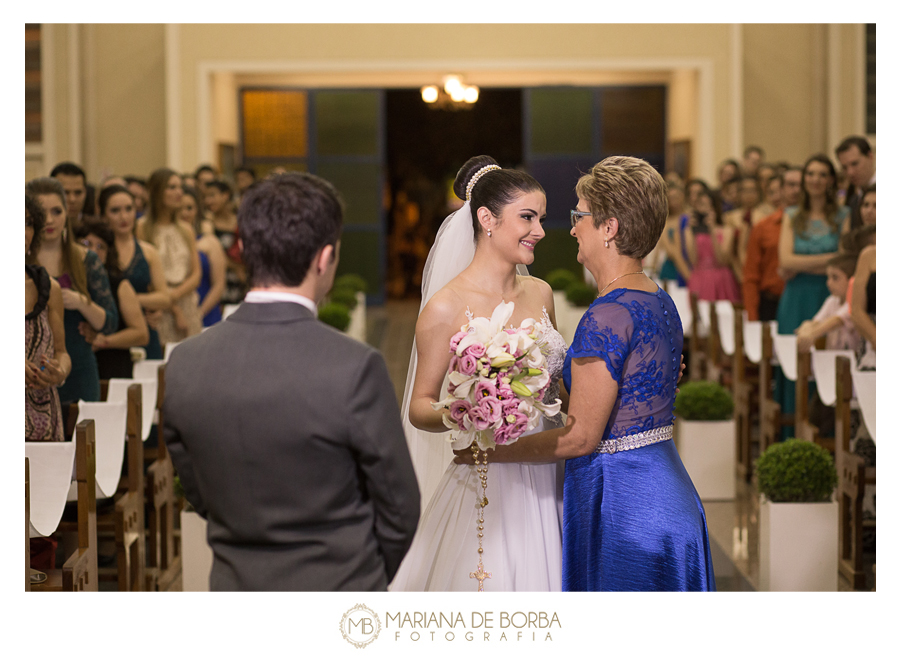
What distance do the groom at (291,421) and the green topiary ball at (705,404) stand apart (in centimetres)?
427

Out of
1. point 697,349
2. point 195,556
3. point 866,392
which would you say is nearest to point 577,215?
point 866,392

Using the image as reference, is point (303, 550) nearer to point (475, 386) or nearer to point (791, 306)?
point (475, 386)

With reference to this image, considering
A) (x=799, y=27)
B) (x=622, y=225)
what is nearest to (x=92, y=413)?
(x=622, y=225)

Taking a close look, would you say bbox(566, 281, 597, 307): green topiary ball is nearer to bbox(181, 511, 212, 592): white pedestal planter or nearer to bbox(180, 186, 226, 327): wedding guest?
bbox(180, 186, 226, 327): wedding guest

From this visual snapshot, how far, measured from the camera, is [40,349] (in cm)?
402

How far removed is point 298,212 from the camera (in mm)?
1853

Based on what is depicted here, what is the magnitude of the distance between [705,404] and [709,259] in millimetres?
3289

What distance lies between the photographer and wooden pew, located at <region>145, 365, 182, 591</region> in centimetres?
461

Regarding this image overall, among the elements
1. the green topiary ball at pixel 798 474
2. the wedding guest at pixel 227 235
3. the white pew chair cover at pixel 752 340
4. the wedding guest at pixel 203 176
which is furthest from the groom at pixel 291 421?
the wedding guest at pixel 203 176

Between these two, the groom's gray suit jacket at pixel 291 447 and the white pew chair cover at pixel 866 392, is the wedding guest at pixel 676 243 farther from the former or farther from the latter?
the groom's gray suit jacket at pixel 291 447
